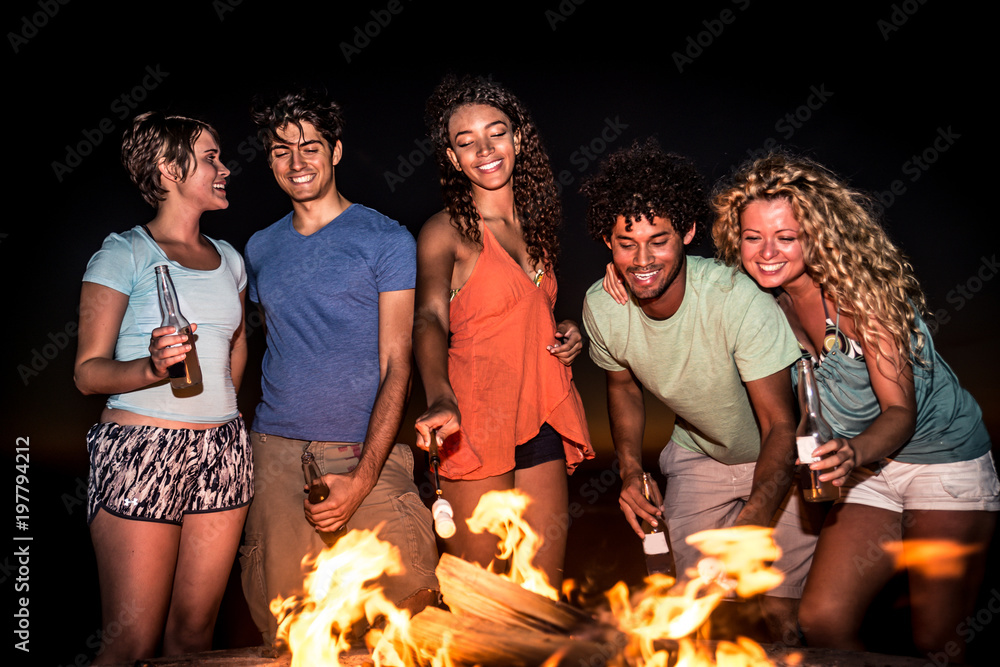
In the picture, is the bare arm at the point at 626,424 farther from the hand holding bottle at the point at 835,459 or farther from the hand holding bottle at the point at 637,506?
the hand holding bottle at the point at 835,459

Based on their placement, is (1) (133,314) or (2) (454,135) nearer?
(1) (133,314)

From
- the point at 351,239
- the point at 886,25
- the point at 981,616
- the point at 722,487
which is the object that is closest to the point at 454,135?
the point at 351,239

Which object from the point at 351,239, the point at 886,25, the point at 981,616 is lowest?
the point at 981,616

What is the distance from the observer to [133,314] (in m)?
2.41

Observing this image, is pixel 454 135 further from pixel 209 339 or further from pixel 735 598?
pixel 735 598

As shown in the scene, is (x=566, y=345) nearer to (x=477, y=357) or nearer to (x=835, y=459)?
(x=477, y=357)

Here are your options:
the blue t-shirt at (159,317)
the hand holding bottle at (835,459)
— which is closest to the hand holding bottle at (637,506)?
the hand holding bottle at (835,459)

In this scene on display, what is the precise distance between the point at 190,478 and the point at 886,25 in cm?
718

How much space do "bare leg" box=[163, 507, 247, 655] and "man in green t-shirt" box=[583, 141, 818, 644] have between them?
1.51 meters

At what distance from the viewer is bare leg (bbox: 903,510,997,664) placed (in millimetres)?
2537

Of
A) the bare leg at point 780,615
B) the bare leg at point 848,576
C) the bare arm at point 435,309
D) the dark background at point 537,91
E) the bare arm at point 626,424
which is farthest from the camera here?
the dark background at point 537,91

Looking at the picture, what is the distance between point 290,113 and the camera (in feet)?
8.75

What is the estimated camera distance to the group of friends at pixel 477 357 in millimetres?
2414

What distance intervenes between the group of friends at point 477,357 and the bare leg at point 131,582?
17 mm
